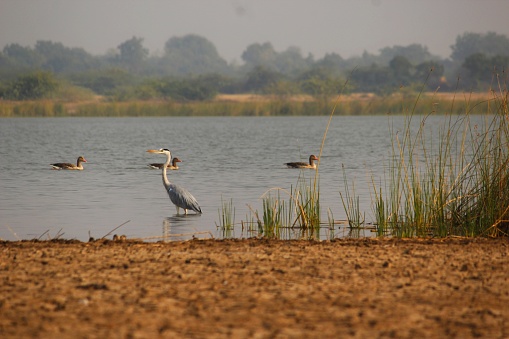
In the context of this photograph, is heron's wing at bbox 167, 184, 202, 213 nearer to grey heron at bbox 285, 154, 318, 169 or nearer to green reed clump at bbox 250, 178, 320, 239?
green reed clump at bbox 250, 178, 320, 239

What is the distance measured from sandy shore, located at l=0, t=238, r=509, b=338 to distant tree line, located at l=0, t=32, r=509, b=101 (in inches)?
353

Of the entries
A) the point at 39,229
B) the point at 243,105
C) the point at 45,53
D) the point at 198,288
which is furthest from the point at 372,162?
the point at 45,53

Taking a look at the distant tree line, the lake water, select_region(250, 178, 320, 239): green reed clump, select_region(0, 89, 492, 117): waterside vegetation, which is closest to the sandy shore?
select_region(250, 178, 320, 239): green reed clump

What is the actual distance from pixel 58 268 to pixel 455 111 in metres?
46.1

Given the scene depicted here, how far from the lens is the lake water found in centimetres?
1217

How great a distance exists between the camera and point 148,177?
2009 cm

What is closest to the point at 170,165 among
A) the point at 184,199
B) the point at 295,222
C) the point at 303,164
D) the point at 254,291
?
the point at 303,164

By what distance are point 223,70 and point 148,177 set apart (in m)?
131

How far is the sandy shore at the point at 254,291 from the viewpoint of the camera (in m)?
5.21

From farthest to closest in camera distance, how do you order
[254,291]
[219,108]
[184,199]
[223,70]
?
[223,70] → [219,108] → [184,199] → [254,291]

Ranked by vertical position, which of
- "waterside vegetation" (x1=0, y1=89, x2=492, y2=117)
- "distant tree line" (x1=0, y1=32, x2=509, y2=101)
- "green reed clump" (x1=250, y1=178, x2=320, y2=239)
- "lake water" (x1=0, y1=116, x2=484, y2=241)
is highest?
"distant tree line" (x1=0, y1=32, x2=509, y2=101)

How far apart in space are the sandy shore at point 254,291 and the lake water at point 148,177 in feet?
6.03

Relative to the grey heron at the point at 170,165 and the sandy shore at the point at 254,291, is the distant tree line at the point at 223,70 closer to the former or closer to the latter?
the grey heron at the point at 170,165

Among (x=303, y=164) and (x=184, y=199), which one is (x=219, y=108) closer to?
(x=303, y=164)
